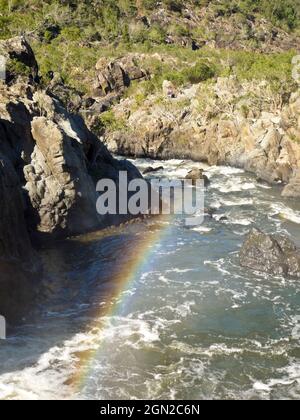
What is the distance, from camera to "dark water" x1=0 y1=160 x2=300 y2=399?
1802 cm

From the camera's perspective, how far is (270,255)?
2812 cm

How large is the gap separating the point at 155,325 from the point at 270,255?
8870 millimetres

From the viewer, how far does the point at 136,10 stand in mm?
122062

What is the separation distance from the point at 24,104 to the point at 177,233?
12821mm

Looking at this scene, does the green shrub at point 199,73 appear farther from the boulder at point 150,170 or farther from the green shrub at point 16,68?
the green shrub at point 16,68

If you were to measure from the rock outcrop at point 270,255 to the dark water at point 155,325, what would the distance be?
2.41 feet

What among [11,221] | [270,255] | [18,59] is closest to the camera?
[11,221]

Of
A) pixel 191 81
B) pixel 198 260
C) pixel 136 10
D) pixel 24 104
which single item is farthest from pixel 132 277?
pixel 136 10

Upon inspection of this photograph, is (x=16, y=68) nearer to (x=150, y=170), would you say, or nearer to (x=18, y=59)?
(x=18, y=59)

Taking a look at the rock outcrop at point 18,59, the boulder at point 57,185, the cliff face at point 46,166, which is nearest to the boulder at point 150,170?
the rock outcrop at point 18,59

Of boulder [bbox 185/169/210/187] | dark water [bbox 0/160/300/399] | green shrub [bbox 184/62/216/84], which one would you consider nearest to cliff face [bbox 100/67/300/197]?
boulder [bbox 185/169/210/187]

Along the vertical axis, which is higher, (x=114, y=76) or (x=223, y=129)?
(x=114, y=76)

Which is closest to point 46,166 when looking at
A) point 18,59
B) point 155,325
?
point 18,59

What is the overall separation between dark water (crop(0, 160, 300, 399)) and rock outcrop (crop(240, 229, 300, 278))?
28.9 inches
